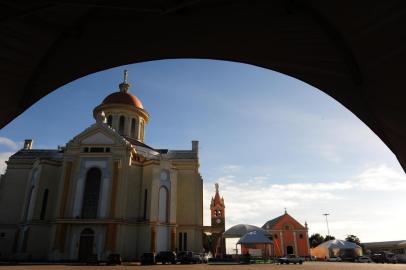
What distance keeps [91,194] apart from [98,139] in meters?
5.37

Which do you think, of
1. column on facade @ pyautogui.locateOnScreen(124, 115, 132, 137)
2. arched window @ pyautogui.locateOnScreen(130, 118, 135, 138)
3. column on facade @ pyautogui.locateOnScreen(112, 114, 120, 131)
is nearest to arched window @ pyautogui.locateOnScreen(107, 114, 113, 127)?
column on facade @ pyautogui.locateOnScreen(112, 114, 120, 131)

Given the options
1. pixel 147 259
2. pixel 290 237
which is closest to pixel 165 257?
pixel 147 259

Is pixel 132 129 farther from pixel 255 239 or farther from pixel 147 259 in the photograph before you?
pixel 255 239

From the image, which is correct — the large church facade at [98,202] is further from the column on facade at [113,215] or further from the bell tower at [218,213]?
the bell tower at [218,213]

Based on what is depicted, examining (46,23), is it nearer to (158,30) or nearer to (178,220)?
(158,30)

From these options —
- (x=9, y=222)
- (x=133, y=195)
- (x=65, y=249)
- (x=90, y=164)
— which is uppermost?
(x=90, y=164)

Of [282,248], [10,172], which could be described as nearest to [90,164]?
[10,172]

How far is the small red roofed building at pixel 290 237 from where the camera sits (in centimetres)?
5800

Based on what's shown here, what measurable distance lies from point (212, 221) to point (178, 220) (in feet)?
39.9

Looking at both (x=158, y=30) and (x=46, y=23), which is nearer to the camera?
(x=46, y=23)

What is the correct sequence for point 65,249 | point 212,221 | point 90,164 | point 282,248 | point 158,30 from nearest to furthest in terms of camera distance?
point 158,30 < point 65,249 < point 90,164 < point 212,221 < point 282,248

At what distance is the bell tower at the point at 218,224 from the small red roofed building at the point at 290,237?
48.7 feet

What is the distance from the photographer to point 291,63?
418 centimetres

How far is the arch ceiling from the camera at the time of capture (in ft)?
10.7
